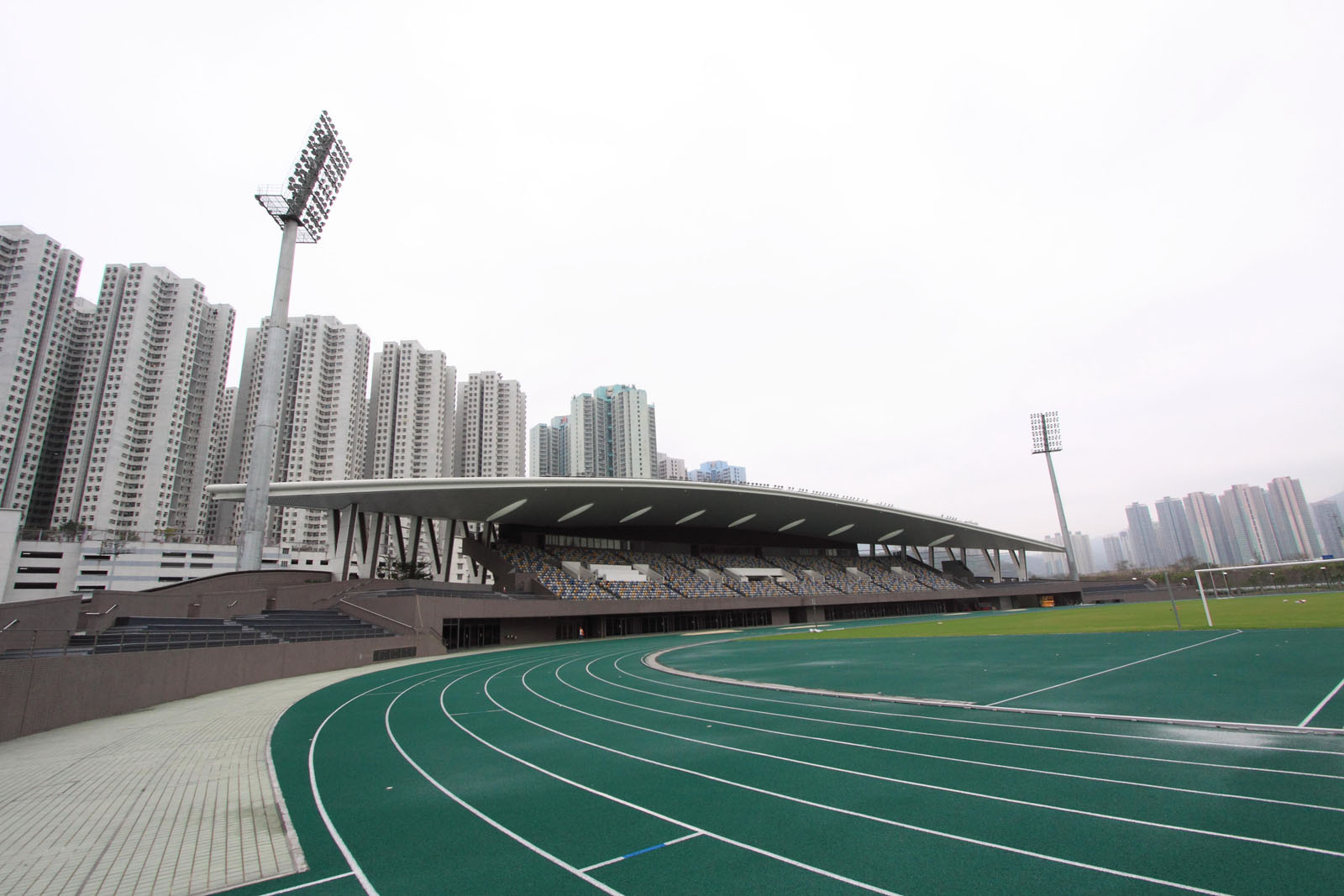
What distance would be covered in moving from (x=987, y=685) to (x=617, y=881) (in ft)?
44.0

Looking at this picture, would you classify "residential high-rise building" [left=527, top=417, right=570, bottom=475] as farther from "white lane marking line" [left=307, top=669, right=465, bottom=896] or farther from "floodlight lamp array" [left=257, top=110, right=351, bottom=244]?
"white lane marking line" [left=307, top=669, right=465, bottom=896]

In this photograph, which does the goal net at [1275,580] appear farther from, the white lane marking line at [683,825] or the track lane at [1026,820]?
the white lane marking line at [683,825]

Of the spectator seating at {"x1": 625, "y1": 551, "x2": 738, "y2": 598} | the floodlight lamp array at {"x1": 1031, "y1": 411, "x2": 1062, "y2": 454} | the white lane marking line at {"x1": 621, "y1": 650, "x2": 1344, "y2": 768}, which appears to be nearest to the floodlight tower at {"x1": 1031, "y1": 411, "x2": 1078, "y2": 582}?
the floodlight lamp array at {"x1": 1031, "y1": 411, "x2": 1062, "y2": 454}

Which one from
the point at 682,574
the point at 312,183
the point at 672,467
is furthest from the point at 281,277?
the point at 672,467

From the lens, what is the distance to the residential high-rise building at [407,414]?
122 m

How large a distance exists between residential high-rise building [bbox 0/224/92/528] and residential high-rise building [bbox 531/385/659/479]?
87919mm

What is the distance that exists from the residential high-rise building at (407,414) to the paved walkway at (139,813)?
11435cm

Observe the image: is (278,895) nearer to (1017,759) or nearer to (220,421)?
(1017,759)

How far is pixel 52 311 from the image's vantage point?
8988 cm

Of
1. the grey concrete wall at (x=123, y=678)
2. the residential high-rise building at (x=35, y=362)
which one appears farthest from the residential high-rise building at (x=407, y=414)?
the grey concrete wall at (x=123, y=678)

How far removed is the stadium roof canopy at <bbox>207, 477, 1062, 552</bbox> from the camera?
38.7m

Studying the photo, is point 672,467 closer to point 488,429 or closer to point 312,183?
point 488,429

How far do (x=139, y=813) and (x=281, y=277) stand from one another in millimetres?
39974

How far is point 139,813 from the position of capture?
7.82 m
